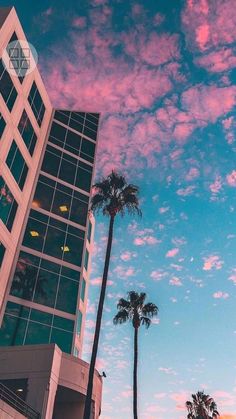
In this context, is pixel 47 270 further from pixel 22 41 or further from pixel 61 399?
pixel 22 41

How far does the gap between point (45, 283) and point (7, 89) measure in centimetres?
1705

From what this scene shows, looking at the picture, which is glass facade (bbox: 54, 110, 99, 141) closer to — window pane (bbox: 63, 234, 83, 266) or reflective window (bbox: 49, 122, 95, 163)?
reflective window (bbox: 49, 122, 95, 163)

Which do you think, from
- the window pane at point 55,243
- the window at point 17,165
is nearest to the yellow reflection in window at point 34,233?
the window pane at point 55,243

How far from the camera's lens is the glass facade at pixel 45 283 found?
98.6 feet

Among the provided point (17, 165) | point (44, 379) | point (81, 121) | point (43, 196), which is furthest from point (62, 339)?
point (81, 121)

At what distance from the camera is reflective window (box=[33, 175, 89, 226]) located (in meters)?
35.9

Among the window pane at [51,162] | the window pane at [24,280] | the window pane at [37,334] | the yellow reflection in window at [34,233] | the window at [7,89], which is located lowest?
the window pane at [37,334]

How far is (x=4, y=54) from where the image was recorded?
96.2 ft

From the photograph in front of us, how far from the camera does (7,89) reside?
30156 millimetres

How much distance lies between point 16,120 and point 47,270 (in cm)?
1366

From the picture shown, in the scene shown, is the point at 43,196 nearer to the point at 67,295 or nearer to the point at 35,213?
the point at 35,213

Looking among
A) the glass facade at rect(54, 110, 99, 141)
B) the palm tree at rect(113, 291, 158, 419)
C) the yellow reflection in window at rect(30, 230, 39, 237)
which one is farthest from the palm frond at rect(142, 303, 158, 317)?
the glass facade at rect(54, 110, 99, 141)

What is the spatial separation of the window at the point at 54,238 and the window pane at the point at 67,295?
2.27m

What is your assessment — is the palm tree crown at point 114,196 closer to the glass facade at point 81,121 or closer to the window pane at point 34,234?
the window pane at point 34,234
